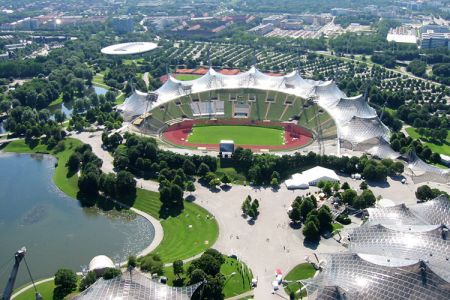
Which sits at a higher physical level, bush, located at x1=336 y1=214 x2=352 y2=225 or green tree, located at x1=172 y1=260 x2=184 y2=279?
green tree, located at x1=172 y1=260 x2=184 y2=279

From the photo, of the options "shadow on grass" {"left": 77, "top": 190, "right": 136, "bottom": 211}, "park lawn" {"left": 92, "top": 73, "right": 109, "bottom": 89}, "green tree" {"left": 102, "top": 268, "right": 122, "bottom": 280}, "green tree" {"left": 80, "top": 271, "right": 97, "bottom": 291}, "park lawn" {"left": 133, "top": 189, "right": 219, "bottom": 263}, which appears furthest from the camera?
"park lawn" {"left": 92, "top": 73, "right": 109, "bottom": 89}

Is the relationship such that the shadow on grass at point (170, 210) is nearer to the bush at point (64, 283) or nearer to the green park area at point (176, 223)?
the green park area at point (176, 223)

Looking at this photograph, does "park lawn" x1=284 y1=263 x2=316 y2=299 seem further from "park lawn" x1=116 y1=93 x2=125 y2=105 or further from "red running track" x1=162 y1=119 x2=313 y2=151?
"park lawn" x1=116 y1=93 x2=125 y2=105

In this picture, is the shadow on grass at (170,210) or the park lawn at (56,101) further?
the park lawn at (56,101)

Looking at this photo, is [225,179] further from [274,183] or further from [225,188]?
[274,183]

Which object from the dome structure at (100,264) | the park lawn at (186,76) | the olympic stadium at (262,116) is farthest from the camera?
the park lawn at (186,76)

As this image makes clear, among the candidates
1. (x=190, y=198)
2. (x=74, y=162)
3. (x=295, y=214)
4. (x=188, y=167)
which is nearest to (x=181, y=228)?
(x=190, y=198)

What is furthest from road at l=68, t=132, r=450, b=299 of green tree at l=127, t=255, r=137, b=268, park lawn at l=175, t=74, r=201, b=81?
park lawn at l=175, t=74, r=201, b=81

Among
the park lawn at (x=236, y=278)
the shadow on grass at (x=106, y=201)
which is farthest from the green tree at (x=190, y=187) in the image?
the park lawn at (x=236, y=278)
